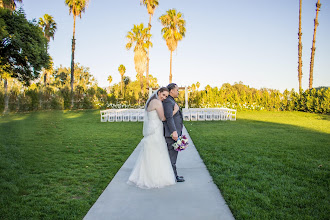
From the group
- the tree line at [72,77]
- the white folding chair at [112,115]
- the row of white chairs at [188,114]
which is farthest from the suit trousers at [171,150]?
the white folding chair at [112,115]

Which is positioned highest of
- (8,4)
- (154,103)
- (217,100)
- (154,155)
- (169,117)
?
(8,4)

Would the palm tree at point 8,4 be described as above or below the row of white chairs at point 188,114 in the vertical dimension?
above

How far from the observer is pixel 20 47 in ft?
43.1

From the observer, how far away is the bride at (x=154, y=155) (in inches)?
179

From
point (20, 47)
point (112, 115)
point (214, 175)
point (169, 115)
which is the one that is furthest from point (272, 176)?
point (112, 115)

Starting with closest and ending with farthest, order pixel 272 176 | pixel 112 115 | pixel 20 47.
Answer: pixel 272 176, pixel 20 47, pixel 112 115

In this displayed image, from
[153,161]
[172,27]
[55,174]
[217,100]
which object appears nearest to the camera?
[153,161]

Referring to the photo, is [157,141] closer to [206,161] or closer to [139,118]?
[206,161]

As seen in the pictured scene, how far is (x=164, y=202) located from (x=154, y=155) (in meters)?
0.98

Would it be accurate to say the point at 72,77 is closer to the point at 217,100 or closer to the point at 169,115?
the point at 217,100

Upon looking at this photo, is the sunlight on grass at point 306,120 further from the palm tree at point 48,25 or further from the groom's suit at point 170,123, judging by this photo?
the palm tree at point 48,25

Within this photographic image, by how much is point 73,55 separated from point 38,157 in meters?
26.1

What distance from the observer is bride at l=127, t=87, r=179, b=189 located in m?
4.55

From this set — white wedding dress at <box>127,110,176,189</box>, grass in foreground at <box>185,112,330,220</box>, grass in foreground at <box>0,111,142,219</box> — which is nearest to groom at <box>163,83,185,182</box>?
white wedding dress at <box>127,110,176,189</box>
